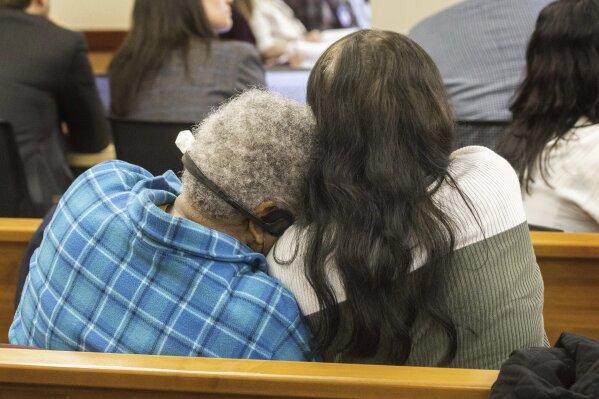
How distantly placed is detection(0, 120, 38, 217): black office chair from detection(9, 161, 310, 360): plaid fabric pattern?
107 centimetres

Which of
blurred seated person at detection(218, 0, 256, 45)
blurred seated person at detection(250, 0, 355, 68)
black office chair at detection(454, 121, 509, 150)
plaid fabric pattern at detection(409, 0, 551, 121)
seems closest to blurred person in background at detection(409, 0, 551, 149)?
plaid fabric pattern at detection(409, 0, 551, 121)

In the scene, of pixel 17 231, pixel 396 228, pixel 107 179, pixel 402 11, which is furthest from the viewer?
pixel 402 11

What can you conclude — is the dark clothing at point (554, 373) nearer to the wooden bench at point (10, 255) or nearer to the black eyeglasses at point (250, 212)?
the black eyeglasses at point (250, 212)

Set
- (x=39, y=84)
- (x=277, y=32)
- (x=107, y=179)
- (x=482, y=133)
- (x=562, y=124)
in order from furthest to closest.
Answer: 1. (x=277, y=32)
2. (x=39, y=84)
3. (x=482, y=133)
4. (x=562, y=124)
5. (x=107, y=179)

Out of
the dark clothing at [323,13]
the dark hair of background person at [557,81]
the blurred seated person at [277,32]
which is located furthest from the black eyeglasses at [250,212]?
the dark clothing at [323,13]

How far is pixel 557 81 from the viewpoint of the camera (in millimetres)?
2225

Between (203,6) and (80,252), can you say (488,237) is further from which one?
(203,6)

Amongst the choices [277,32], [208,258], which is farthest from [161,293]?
[277,32]

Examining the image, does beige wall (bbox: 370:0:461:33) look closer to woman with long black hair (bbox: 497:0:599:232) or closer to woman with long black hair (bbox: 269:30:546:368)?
woman with long black hair (bbox: 497:0:599:232)

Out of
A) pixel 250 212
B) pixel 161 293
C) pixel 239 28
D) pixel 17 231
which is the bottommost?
pixel 239 28

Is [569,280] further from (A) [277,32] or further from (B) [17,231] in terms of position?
(A) [277,32]

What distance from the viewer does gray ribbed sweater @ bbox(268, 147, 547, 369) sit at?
56.1 inches

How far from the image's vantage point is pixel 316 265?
1.41m

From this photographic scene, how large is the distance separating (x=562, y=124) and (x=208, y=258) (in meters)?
1.11
